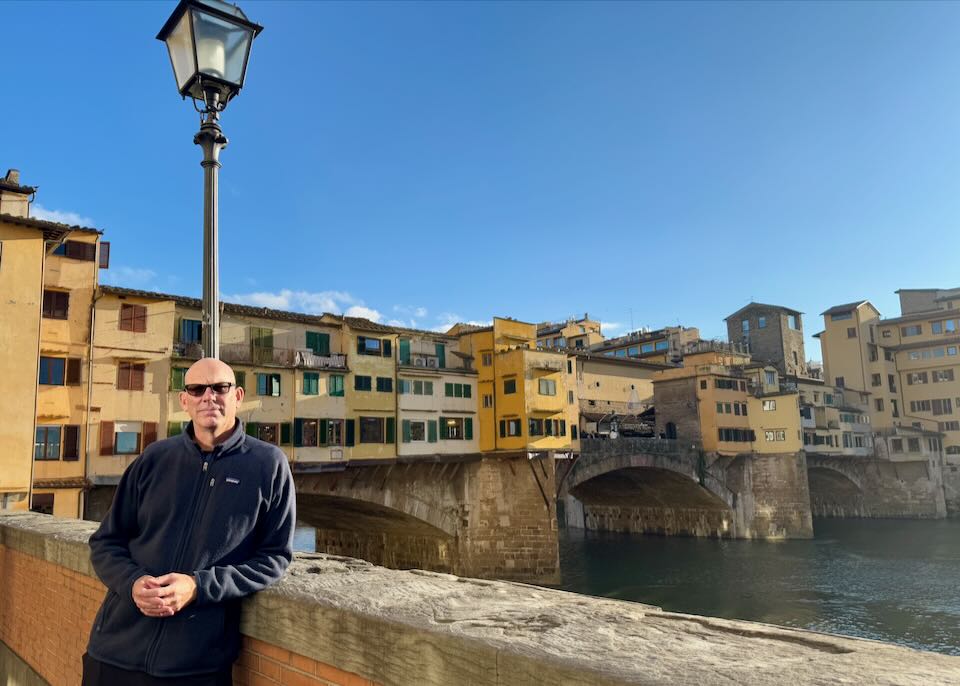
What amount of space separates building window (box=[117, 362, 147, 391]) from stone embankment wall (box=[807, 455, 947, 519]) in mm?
59568

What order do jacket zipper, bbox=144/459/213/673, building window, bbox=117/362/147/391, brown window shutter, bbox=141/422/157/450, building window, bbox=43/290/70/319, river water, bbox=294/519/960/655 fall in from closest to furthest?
jacket zipper, bbox=144/459/213/673
building window, bbox=43/290/70/319
building window, bbox=117/362/147/391
brown window shutter, bbox=141/422/157/450
river water, bbox=294/519/960/655

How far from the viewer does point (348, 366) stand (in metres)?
34.2

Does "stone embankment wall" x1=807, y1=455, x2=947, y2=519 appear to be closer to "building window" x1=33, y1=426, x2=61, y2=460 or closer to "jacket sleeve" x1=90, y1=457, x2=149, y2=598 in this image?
"building window" x1=33, y1=426, x2=61, y2=460

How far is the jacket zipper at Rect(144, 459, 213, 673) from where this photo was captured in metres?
3.20

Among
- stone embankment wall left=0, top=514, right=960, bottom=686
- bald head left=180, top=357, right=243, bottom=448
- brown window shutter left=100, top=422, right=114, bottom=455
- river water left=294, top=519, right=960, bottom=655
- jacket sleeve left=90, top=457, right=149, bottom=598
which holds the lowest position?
river water left=294, top=519, right=960, bottom=655

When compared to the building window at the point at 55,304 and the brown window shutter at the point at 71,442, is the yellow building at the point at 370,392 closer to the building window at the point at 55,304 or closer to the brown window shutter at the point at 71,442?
the brown window shutter at the point at 71,442

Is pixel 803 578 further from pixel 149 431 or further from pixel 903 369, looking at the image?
pixel 903 369

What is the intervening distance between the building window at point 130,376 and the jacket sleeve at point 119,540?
1017 inches

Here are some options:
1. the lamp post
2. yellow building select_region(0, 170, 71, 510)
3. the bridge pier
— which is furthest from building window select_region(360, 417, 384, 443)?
the lamp post

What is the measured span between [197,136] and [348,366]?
28737 mm

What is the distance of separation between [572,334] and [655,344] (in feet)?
32.8

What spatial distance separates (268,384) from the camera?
3105 centimetres

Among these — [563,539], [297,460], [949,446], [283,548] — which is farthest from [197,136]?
[949,446]

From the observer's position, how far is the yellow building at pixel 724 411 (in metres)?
55.8
